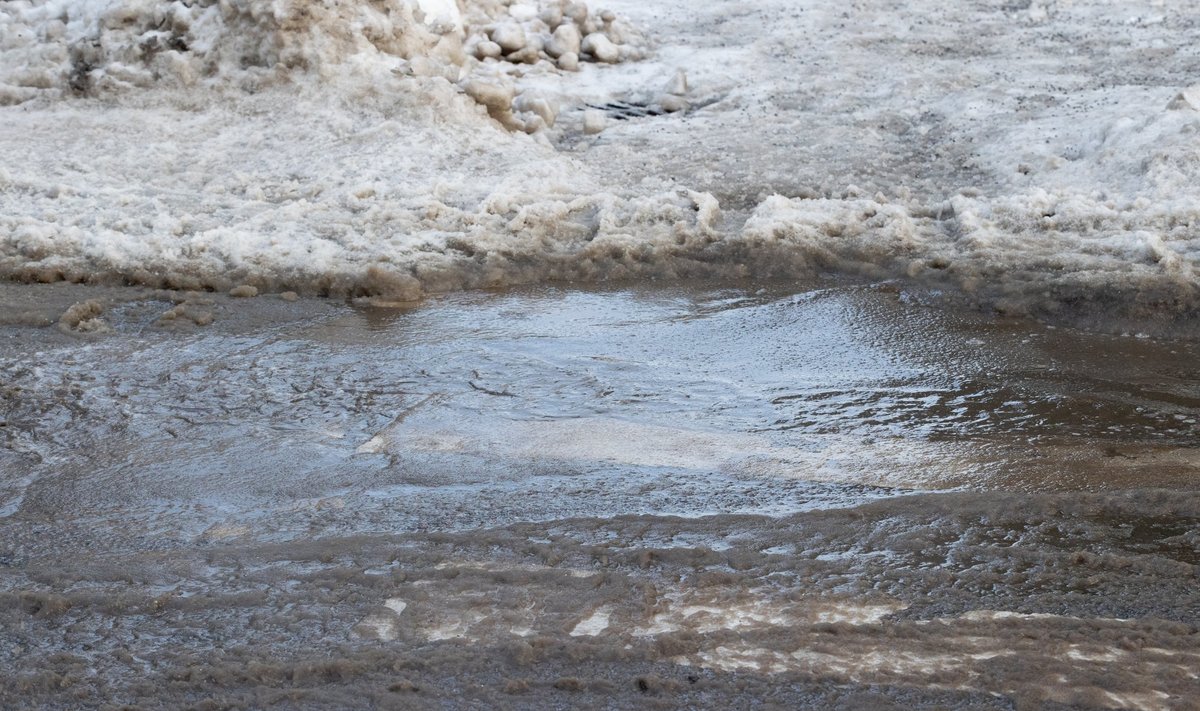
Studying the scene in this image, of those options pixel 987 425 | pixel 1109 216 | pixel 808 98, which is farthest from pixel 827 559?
pixel 808 98

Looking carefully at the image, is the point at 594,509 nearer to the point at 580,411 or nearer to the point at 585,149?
the point at 580,411

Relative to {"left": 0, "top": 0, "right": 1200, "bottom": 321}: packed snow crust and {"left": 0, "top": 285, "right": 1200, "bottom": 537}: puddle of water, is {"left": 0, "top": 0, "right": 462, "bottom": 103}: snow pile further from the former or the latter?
{"left": 0, "top": 285, "right": 1200, "bottom": 537}: puddle of water

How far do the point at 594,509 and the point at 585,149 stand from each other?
4008 mm

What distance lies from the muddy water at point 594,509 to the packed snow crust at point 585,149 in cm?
53

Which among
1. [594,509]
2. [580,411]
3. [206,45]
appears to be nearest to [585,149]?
[206,45]

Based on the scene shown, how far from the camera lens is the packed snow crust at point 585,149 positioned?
5059 mm

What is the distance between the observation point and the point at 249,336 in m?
4.41

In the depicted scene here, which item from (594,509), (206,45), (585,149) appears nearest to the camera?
(594,509)

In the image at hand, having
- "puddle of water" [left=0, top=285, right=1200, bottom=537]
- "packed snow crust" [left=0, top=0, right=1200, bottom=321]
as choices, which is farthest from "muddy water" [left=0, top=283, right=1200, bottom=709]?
"packed snow crust" [left=0, top=0, right=1200, bottom=321]

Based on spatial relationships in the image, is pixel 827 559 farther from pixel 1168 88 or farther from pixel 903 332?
pixel 1168 88

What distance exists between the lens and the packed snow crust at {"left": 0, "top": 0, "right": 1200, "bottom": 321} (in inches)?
199

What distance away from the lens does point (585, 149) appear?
22.0ft

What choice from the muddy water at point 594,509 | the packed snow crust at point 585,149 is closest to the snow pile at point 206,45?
the packed snow crust at point 585,149

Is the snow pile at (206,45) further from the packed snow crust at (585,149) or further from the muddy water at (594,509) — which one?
the muddy water at (594,509)
